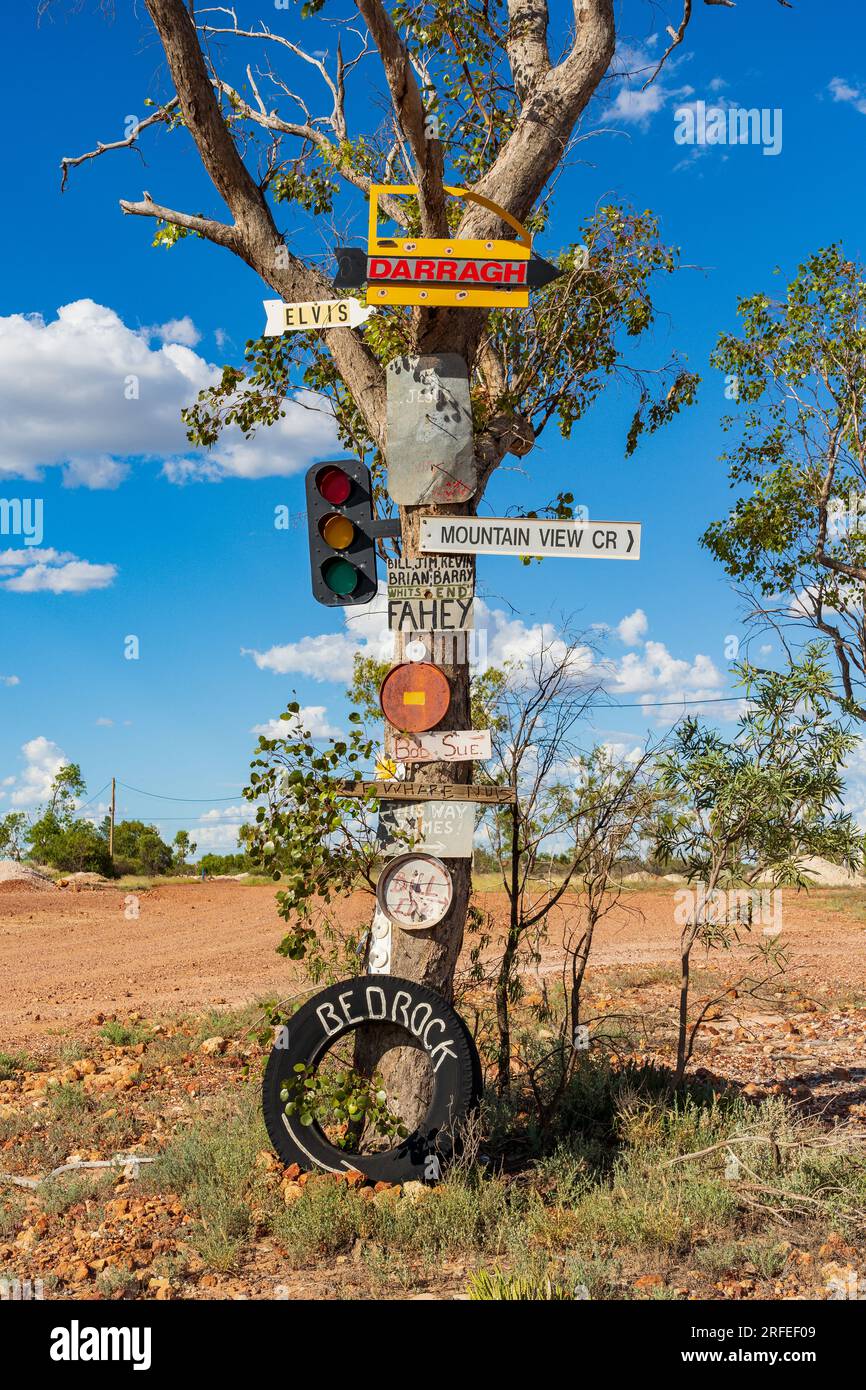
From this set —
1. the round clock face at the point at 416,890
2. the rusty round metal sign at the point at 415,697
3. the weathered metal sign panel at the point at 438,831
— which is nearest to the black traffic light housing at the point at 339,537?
the rusty round metal sign at the point at 415,697

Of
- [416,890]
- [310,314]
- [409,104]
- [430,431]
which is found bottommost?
[416,890]

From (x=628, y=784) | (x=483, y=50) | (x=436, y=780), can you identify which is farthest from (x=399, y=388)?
(x=483, y=50)

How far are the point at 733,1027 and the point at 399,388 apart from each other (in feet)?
25.3

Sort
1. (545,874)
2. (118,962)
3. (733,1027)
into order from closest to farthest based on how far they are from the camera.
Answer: (545,874), (733,1027), (118,962)

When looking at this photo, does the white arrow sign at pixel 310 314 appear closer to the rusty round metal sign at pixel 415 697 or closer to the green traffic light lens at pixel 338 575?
the green traffic light lens at pixel 338 575

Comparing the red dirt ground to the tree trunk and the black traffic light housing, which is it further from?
the black traffic light housing

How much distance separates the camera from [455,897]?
258 inches

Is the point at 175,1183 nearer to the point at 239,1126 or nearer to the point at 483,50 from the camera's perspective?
the point at 239,1126

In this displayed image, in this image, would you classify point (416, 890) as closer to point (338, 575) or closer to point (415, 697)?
point (415, 697)

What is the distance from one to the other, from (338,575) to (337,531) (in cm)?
24

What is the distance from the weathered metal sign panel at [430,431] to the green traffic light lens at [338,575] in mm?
832

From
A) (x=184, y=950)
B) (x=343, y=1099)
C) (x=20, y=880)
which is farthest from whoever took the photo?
(x=20, y=880)

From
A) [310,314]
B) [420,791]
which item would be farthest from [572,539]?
[310,314]

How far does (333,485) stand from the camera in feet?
20.3
